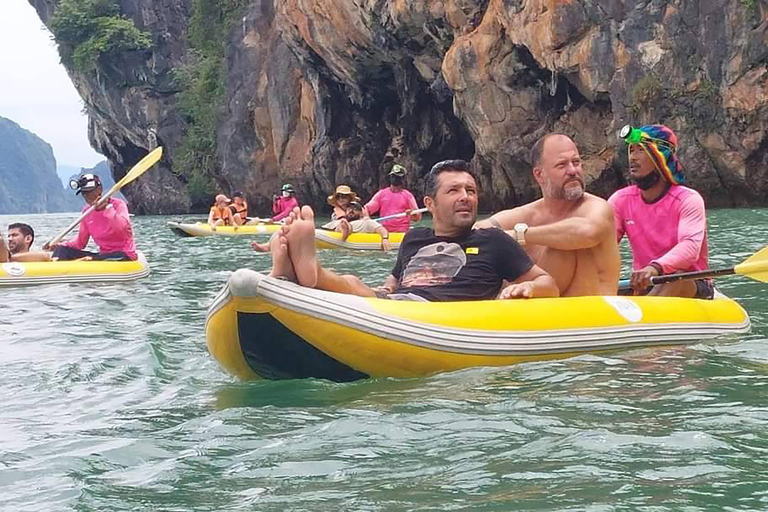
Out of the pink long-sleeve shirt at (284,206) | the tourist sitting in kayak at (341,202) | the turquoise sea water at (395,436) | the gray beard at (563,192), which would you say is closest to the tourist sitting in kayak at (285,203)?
the pink long-sleeve shirt at (284,206)

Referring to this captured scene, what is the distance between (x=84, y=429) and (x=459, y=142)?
83.9 feet

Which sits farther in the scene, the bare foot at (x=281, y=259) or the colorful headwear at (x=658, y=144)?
the colorful headwear at (x=658, y=144)

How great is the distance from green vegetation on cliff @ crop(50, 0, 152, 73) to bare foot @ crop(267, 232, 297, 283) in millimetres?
36662

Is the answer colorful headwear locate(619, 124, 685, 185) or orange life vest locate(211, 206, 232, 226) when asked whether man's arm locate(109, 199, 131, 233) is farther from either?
orange life vest locate(211, 206, 232, 226)

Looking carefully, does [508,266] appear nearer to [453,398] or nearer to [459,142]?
[453,398]

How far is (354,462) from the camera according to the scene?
9.88 feet

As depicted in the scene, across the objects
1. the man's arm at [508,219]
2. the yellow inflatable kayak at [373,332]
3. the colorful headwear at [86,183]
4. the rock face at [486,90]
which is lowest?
the yellow inflatable kayak at [373,332]

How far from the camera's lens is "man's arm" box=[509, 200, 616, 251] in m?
4.76

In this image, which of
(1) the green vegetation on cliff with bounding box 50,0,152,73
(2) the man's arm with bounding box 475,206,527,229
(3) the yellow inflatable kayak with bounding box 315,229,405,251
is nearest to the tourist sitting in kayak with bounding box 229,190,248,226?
(3) the yellow inflatable kayak with bounding box 315,229,405,251

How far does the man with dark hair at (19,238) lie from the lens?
1055cm

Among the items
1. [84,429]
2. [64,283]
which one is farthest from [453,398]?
[64,283]

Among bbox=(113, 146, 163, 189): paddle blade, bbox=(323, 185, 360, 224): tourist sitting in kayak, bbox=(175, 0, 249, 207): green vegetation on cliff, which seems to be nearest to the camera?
bbox=(113, 146, 163, 189): paddle blade

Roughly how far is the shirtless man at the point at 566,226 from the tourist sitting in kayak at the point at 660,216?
0.30 m

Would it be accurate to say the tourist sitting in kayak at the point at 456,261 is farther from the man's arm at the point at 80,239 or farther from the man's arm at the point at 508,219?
the man's arm at the point at 80,239
